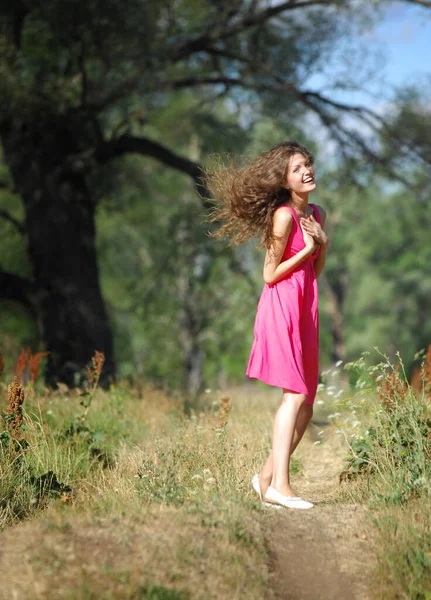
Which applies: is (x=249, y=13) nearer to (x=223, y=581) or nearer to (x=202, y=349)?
(x=223, y=581)

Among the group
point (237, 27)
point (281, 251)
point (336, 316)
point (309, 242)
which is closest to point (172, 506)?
point (281, 251)

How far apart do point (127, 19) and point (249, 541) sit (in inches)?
322

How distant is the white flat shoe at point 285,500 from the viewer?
4527mm

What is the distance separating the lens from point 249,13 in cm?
1144

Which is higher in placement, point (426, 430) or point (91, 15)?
point (91, 15)

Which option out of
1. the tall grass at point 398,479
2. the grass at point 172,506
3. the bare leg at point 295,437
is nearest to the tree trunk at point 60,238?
the grass at point 172,506

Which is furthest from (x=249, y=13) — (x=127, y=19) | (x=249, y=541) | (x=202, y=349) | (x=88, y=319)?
(x=202, y=349)

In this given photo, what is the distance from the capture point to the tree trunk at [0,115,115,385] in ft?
34.2

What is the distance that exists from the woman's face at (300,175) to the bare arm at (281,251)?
183mm

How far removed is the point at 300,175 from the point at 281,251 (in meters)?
0.49

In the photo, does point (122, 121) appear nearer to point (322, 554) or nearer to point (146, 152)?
point (146, 152)

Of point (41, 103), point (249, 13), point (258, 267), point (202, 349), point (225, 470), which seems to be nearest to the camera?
point (225, 470)

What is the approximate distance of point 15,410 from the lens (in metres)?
5.36

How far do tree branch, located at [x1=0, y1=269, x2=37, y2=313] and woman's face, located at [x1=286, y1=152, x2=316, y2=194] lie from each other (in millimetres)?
6439
